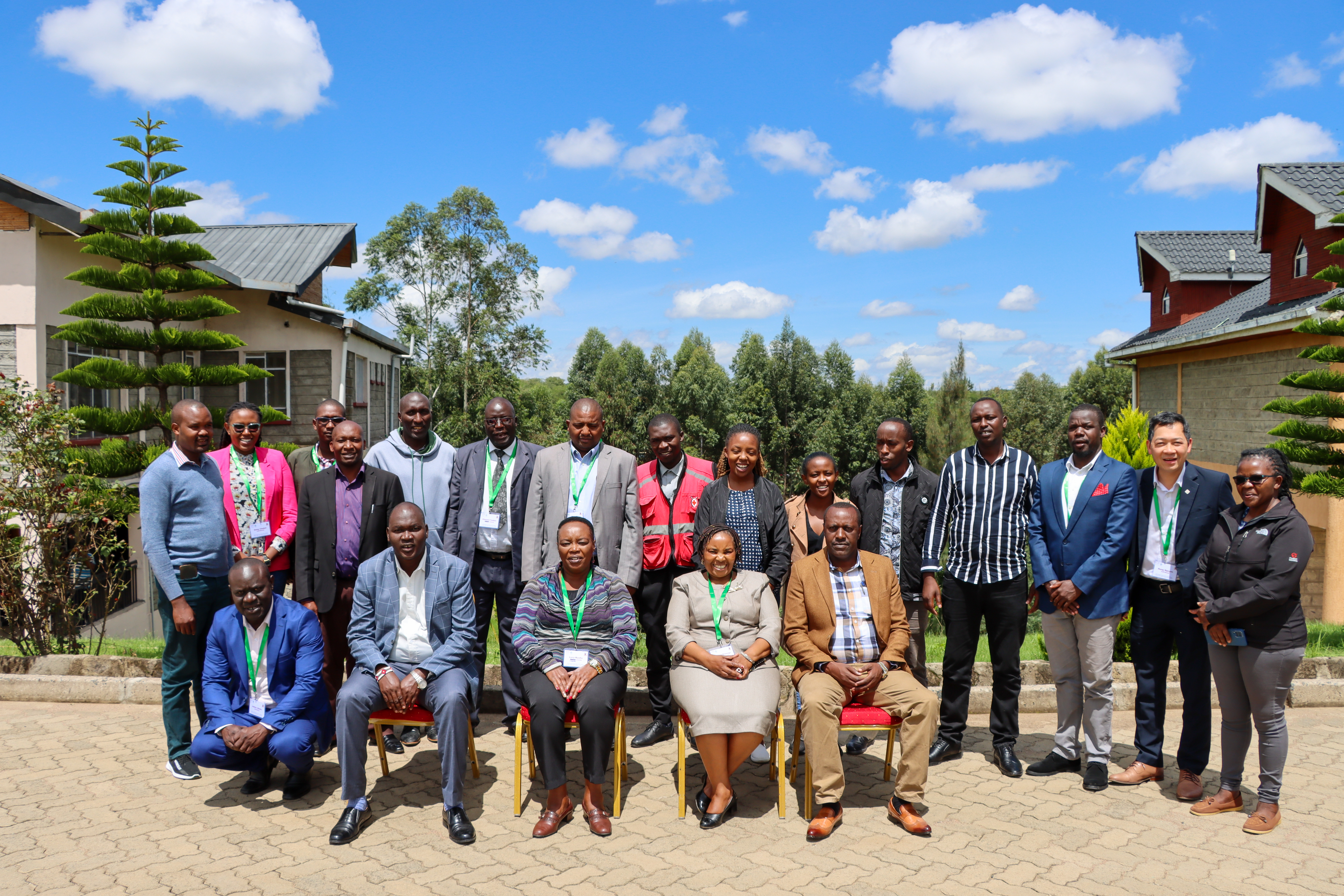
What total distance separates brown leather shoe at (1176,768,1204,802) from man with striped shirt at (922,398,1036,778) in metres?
0.79

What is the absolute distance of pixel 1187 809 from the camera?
4371 mm

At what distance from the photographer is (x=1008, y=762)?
484 centimetres

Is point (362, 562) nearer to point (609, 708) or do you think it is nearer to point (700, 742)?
point (609, 708)

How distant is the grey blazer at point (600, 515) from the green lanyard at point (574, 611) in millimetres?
504

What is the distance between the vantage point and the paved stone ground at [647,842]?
11.9 ft

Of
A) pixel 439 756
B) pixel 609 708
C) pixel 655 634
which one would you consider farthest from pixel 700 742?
pixel 439 756

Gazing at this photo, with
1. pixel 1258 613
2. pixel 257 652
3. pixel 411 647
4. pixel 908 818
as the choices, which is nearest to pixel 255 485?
pixel 257 652

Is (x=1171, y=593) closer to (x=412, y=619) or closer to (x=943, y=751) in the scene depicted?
(x=943, y=751)

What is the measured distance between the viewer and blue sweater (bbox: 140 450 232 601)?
470 centimetres

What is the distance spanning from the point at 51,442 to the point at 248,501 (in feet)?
9.64

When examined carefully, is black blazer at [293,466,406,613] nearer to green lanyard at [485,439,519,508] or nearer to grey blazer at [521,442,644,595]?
green lanyard at [485,439,519,508]

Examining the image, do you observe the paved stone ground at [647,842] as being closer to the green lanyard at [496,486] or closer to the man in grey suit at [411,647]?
the man in grey suit at [411,647]

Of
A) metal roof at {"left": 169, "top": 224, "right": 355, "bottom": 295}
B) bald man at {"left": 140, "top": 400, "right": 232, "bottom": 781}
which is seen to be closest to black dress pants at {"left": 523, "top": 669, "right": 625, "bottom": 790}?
bald man at {"left": 140, "top": 400, "right": 232, "bottom": 781}

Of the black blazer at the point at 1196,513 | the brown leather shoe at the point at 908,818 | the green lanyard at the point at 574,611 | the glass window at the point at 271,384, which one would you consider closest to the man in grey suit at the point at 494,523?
the green lanyard at the point at 574,611
